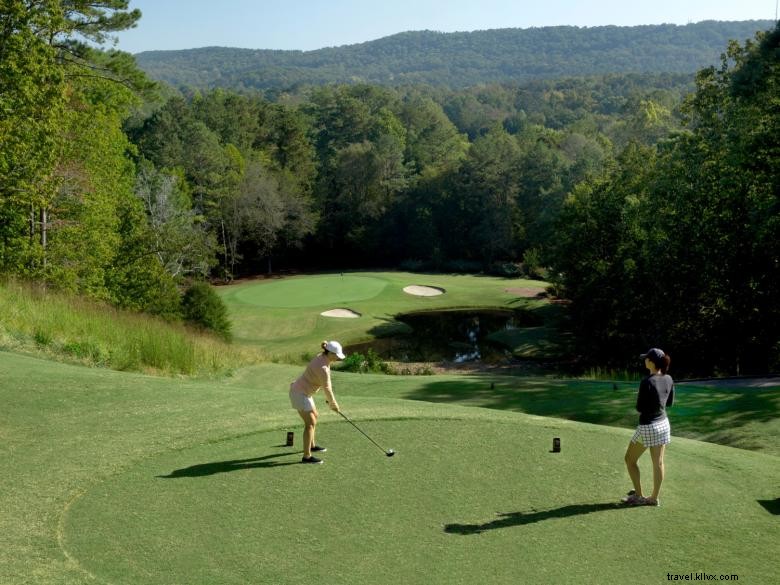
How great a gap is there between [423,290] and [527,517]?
52.7 meters

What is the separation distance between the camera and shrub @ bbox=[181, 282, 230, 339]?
119 feet

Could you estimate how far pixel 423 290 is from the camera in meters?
61.9

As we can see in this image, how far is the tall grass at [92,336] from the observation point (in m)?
18.9

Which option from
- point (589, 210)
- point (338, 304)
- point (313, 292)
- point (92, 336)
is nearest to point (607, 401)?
point (92, 336)

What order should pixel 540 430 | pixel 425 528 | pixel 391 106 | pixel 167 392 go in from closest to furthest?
Answer: 1. pixel 425 528
2. pixel 540 430
3. pixel 167 392
4. pixel 391 106

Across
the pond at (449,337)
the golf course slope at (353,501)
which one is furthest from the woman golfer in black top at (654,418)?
the pond at (449,337)

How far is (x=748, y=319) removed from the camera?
29.6 meters

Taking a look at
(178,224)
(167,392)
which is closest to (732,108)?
(167,392)

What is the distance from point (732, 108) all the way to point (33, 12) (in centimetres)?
2799

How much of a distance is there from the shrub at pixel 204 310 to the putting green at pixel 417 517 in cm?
2469

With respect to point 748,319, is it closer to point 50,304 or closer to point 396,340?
point 396,340

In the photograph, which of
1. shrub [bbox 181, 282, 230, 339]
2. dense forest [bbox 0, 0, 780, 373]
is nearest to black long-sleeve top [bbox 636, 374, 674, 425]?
dense forest [bbox 0, 0, 780, 373]

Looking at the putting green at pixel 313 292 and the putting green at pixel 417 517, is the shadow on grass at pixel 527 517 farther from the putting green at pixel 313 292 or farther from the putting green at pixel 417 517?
the putting green at pixel 313 292

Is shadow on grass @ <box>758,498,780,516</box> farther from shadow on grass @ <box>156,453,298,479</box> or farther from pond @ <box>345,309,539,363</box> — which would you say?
pond @ <box>345,309,539,363</box>
